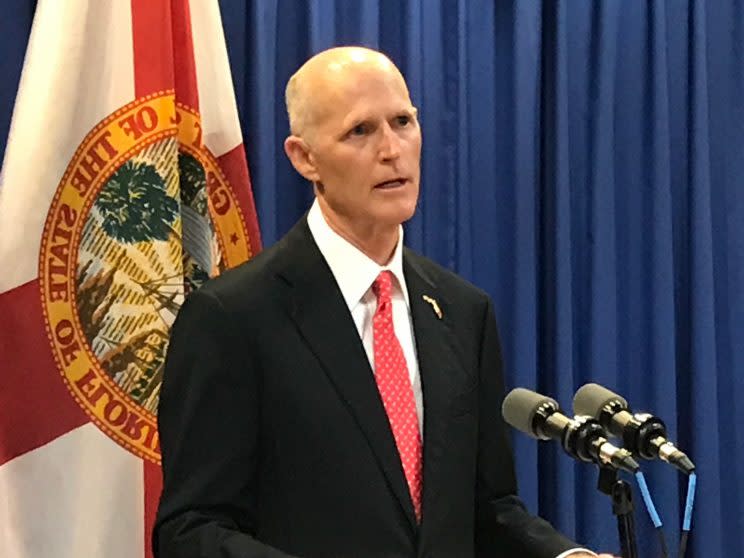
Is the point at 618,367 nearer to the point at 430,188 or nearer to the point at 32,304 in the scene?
the point at 430,188

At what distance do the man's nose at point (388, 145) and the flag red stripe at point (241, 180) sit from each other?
2.36 feet

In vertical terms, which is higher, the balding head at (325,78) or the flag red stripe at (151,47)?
the flag red stripe at (151,47)

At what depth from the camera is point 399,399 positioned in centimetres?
167

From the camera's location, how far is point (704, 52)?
2928mm

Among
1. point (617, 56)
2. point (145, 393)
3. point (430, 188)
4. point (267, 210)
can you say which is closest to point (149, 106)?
point (267, 210)

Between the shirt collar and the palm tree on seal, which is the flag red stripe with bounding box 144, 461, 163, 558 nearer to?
the palm tree on seal

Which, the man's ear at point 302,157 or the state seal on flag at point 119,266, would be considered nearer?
the man's ear at point 302,157

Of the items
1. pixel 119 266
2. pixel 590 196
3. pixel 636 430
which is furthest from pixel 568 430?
pixel 590 196

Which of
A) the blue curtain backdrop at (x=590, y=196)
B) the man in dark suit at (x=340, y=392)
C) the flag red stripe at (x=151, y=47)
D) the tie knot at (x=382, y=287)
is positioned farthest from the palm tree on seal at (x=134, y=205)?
the tie knot at (x=382, y=287)

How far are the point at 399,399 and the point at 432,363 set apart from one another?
100mm

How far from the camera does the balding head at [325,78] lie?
5.52 feet

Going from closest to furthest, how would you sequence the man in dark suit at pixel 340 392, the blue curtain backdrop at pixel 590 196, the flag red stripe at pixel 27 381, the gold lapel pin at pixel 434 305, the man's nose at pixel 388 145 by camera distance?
the man in dark suit at pixel 340 392 < the man's nose at pixel 388 145 < the gold lapel pin at pixel 434 305 < the flag red stripe at pixel 27 381 < the blue curtain backdrop at pixel 590 196

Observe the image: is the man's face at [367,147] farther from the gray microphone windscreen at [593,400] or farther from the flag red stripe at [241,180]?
the flag red stripe at [241,180]

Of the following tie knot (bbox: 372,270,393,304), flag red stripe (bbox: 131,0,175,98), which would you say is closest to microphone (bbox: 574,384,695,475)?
tie knot (bbox: 372,270,393,304)
